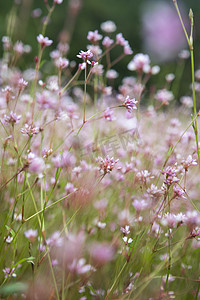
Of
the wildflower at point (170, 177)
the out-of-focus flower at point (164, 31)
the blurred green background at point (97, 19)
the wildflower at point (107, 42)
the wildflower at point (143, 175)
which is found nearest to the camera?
the wildflower at point (170, 177)

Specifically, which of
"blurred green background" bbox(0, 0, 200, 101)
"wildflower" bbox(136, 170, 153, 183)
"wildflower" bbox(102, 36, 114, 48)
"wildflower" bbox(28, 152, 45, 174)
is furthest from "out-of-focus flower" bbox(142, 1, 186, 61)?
"wildflower" bbox(28, 152, 45, 174)

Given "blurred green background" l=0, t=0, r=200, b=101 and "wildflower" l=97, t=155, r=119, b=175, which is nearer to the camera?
"wildflower" l=97, t=155, r=119, b=175

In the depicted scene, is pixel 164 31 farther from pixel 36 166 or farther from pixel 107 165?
pixel 36 166

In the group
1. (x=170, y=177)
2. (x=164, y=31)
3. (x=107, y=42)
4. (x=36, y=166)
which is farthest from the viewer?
(x=164, y=31)

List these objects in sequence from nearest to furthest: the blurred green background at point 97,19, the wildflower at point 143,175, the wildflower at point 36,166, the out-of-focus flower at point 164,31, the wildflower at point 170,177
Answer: the wildflower at point 36,166 < the wildflower at point 170,177 < the wildflower at point 143,175 < the out-of-focus flower at point 164,31 < the blurred green background at point 97,19

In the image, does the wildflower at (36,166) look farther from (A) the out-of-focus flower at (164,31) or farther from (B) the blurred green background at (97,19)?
(B) the blurred green background at (97,19)

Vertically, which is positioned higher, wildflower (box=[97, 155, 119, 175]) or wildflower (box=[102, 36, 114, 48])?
wildflower (box=[102, 36, 114, 48])

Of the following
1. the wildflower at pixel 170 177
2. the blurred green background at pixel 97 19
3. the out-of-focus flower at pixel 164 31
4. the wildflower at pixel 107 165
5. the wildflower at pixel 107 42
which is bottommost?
the wildflower at pixel 170 177

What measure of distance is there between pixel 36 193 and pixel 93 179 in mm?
430

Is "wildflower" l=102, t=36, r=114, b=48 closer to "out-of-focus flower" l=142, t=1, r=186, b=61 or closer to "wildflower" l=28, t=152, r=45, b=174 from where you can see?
"wildflower" l=28, t=152, r=45, b=174

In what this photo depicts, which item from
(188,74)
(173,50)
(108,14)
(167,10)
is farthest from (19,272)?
(108,14)

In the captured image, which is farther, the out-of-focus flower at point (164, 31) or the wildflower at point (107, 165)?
the out-of-focus flower at point (164, 31)

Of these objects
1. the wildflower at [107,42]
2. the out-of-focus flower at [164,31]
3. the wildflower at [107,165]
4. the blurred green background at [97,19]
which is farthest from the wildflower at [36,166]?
the blurred green background at [97,19]

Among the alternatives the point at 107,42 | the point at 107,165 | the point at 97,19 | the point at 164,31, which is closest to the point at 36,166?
the point at 107,165
